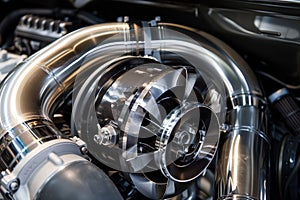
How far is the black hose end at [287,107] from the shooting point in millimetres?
851

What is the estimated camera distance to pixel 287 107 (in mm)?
868

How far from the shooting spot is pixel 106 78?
0.68 m

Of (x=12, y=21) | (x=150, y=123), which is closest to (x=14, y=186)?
(x=150, y=123)

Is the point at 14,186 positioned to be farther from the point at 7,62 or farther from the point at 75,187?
the point at 7,62

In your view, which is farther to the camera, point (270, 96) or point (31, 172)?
point (270, 96)

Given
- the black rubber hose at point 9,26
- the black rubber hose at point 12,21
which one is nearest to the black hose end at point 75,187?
the black rubber hose at point 12,21

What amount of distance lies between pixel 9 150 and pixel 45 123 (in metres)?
0.07

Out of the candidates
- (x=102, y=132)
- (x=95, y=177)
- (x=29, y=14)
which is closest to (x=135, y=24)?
(x=102, y=132)

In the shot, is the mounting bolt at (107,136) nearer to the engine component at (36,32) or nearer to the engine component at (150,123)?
the engine component at (150,123)

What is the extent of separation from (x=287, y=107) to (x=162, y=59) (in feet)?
0.97

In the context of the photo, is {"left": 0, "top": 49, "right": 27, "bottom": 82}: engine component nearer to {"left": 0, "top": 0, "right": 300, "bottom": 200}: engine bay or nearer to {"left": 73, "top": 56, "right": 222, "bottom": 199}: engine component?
{"left": 0, "top": 0, "right": 300, "bottom": 200}: engine bay

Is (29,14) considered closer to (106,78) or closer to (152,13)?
(152,13)

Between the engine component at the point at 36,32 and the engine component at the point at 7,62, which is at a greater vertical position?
the engine component at the point at 36,32

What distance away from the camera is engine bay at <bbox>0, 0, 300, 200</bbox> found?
22.5 inches
